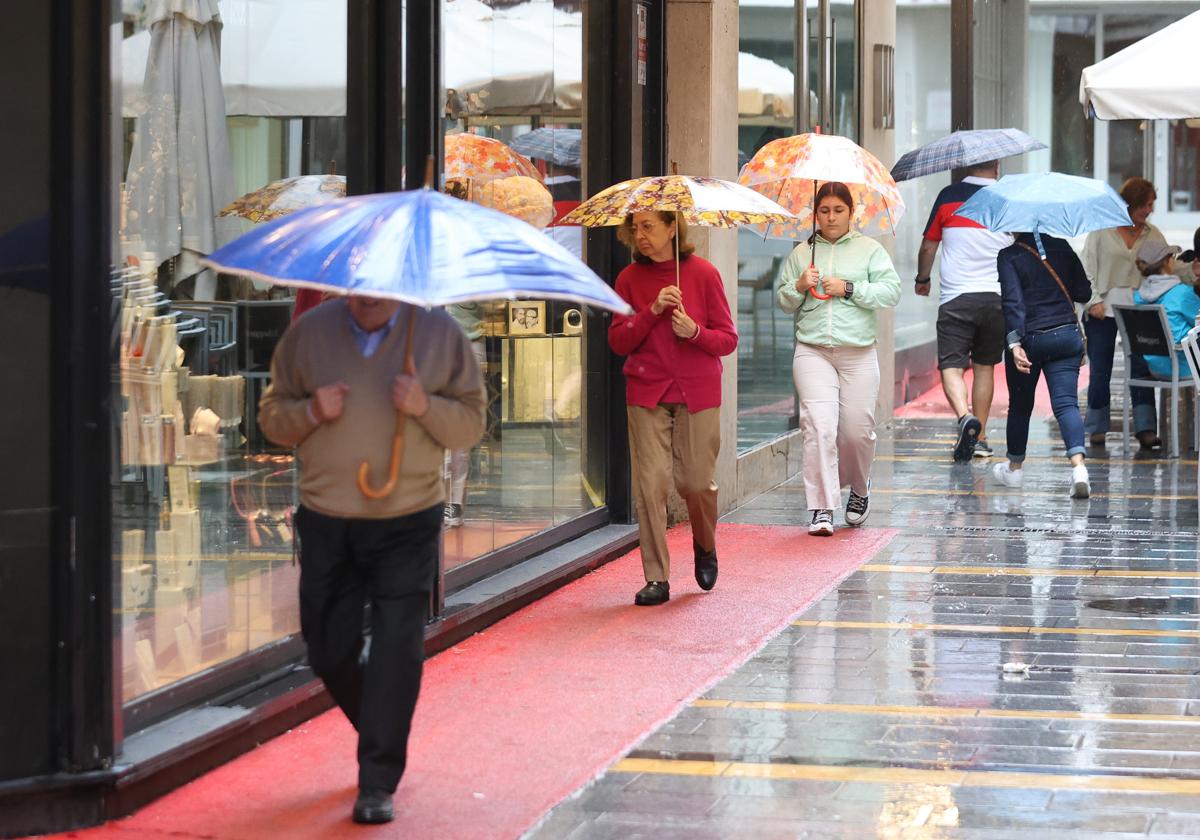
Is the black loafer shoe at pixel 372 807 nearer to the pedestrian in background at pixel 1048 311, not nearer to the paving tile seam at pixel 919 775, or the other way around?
the paving tile seam at pixel 919 775

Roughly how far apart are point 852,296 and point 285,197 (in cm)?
434

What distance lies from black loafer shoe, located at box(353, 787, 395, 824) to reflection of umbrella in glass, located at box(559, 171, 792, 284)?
3.47 meters

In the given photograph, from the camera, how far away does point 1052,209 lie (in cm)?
1198

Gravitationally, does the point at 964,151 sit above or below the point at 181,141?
above

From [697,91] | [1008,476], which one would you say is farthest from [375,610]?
[1008,476]

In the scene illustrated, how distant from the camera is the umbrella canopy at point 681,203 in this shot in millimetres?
8141

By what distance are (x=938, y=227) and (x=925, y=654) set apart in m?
7.33

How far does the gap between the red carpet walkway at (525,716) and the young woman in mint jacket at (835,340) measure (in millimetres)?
985

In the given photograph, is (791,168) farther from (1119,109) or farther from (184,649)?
(184,649)

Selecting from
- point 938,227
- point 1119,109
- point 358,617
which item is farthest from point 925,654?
point 938,227

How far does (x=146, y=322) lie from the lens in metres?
5.92

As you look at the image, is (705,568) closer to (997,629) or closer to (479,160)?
(997,629)

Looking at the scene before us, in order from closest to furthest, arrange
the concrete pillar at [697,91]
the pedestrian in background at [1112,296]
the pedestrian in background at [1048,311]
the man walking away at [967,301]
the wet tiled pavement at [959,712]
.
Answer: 1. the wet tiled pavement at [959,712]
2. the concrete pillar at [697,91]
3. the pedestrian in background at [1048,311]
4. the man walking away at [967,301]
5. the pedestrian in background at [1112,296]

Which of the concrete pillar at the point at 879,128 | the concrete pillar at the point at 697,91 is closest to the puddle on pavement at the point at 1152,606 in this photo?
the concrete pillar at the point at 697,91
